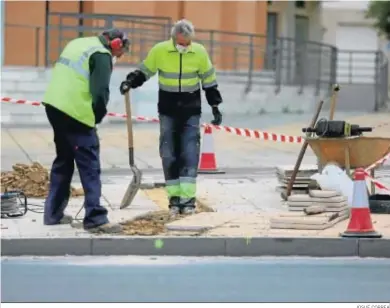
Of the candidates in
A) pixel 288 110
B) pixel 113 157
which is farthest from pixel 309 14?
pixel 113 157

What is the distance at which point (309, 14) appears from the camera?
113 feet

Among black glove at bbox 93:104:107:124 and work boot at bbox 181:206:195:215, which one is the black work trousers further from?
work boot at bbox 181:206:195:215

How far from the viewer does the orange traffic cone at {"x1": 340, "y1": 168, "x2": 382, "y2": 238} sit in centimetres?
931

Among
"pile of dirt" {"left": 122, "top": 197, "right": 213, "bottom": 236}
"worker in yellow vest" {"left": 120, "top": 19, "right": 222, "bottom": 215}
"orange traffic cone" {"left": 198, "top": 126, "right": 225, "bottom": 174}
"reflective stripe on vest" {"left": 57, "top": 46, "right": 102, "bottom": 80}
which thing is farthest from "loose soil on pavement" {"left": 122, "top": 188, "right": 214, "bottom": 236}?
"orange traffic cone" {"left": 198, "top": 126, "right": 225, "bottom": 174}

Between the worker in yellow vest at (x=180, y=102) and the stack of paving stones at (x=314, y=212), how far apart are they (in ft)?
3.57

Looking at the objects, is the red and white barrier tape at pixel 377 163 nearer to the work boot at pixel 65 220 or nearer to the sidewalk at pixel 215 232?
the sidewalk at pixel 215 232

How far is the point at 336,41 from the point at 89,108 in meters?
24.7

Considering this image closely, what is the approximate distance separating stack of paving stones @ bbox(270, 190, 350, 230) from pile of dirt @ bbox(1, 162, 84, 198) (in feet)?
9.49

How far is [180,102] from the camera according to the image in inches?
424

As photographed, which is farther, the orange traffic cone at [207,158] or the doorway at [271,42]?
the doorway at [271,42]

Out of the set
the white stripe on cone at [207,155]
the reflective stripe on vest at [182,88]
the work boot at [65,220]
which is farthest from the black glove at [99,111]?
the white stripe on cone at [207,155]

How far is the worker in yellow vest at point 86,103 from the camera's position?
954cm

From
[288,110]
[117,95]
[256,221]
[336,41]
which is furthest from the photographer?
[336,41]

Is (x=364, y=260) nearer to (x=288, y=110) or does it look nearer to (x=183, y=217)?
(x=183, y=217)
